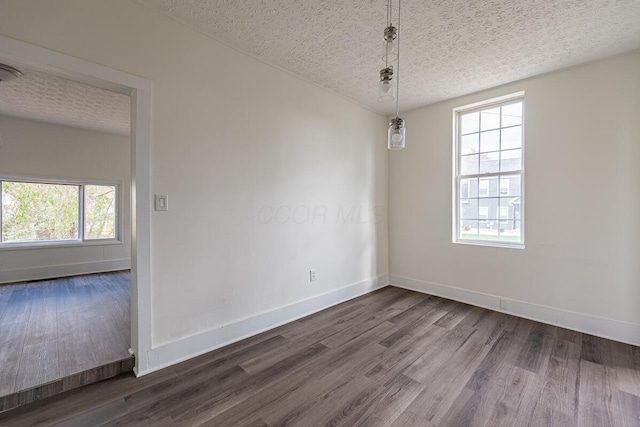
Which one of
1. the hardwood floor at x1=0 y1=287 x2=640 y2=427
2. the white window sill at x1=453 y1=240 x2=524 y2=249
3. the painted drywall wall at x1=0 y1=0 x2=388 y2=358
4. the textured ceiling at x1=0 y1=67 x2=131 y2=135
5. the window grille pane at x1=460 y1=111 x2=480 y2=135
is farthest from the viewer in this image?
the window grille pane at x1=460 y1=111 x2=480 y2=135

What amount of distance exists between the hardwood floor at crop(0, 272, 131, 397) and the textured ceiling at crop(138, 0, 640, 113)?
2.69 metres

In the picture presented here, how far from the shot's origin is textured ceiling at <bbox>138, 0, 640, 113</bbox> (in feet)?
6.38

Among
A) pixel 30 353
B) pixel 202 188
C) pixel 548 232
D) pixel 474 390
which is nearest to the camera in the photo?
pixel 474 390

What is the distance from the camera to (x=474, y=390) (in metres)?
1.84

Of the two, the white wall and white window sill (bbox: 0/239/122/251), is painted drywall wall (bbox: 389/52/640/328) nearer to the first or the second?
the white wall

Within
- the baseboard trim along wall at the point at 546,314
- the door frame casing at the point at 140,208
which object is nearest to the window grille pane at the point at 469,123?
the baseboard trim along wall at the point at 546,314

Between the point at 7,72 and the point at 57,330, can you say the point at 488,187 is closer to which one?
the point at 57,330

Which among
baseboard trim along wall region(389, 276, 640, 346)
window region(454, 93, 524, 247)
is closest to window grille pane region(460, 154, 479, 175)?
window region(454, 93, 524, 247)

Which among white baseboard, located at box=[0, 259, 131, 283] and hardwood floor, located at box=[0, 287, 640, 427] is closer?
hardwood floor, located at box=[0, 287, 640, 427]

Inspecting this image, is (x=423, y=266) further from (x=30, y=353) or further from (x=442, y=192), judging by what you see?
(x=30, y=353)

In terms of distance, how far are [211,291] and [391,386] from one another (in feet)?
5.33

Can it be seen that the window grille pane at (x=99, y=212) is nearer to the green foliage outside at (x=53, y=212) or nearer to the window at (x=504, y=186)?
the green foliage outside at (x=53, y=212)

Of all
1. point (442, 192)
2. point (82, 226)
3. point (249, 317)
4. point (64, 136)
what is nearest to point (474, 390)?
point (249, 317)

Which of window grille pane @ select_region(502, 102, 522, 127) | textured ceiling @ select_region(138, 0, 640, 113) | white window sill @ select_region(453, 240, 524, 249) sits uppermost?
textured ceiling @ select_region(138, 0, 640, 113)
